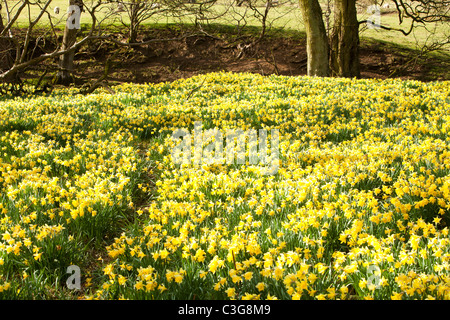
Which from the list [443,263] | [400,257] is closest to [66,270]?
[400,257]

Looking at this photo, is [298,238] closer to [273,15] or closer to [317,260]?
[317,260]

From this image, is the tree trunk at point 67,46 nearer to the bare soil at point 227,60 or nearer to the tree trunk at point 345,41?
the bare soil at point 227,60

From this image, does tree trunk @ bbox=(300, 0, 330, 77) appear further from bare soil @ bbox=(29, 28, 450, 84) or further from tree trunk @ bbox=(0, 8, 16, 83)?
tree trunk @ bbox=(0, 8, 16, 83)

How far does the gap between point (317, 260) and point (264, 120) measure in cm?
366

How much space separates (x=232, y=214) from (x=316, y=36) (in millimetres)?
9712

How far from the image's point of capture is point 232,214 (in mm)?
2904

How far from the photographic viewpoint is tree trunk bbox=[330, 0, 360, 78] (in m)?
11.0

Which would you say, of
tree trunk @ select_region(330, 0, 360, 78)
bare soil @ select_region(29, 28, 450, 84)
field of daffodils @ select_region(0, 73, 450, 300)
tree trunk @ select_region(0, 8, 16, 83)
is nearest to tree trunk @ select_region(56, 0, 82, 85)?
bare soil @ select_region(29, 28, 450, 84)

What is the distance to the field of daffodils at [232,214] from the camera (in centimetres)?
206

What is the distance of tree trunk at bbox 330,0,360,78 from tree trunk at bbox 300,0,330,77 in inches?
15.9

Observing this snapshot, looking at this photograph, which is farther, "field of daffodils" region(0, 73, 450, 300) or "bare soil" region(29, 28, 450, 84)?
"bare soil" region(29, 28, 450, 84)

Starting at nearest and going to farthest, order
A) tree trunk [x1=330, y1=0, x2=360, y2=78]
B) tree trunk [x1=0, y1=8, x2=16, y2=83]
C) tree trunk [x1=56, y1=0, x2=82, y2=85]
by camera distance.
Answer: tree trunk [x1=0, y1=8, x2=16, y2=83] → tree trunk [x1=330, y1=0, x2=360, y2=78] → tree trunk [x1=56, y1=0, x2=82, y2=85]

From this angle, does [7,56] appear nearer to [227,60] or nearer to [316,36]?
[227,60]

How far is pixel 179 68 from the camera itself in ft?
56.6
